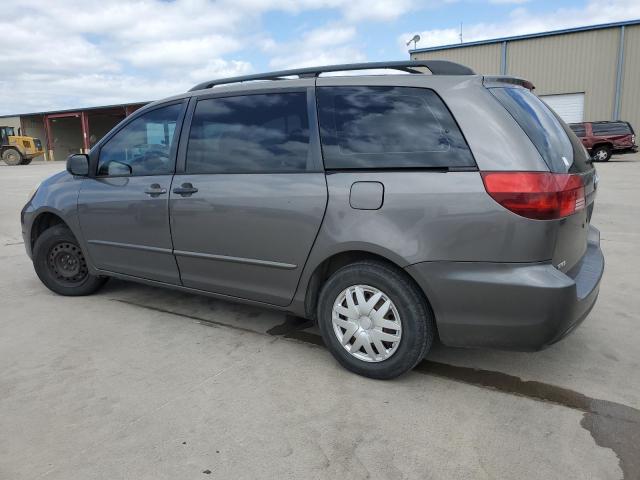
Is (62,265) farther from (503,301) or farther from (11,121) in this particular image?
(11,121)

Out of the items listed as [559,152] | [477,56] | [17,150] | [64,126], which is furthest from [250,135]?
[64,126]

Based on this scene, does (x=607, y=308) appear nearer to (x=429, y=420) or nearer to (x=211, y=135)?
(x=429, y=420)

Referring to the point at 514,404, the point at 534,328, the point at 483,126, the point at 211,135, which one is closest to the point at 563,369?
the point at 514,404

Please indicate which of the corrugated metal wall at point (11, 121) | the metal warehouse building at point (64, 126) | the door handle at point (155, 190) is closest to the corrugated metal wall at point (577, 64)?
the door handle at point (155, 190)

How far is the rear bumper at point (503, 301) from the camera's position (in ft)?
8.04

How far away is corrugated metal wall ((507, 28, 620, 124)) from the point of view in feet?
82.0

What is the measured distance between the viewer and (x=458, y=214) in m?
2.54

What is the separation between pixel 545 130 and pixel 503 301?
96 cm

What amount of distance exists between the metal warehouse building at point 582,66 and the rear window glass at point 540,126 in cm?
2387

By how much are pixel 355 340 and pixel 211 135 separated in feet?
5.54

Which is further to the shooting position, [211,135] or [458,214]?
[211,135]

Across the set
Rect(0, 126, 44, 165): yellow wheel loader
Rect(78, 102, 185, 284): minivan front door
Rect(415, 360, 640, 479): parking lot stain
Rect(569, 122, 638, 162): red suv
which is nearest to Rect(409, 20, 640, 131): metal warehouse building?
Rect(569, 122, 638, 162): red suv

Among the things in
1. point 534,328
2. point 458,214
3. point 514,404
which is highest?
point 458,214

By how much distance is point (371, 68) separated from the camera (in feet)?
9.84
